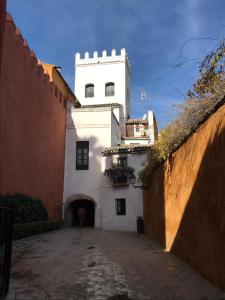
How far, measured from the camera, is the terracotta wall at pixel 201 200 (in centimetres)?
509

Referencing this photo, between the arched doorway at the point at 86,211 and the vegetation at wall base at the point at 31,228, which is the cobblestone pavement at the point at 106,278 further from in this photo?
the arched doorway at the point at 86,211

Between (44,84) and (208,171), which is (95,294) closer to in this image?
(208,171)

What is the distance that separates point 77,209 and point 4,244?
67.0 ft

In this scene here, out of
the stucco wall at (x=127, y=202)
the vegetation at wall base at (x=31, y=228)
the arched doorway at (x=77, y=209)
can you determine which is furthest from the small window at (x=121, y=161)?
the vegetation at wall base at (x=31, y=228)

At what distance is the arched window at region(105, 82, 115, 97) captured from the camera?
35312 millimetres

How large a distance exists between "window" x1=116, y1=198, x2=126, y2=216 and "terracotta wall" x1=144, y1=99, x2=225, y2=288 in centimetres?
1236

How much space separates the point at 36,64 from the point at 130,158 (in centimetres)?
818

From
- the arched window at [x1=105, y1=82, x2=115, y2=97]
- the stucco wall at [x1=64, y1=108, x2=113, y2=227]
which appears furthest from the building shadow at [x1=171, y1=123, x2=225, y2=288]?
the arched window at [x1=105, y1=82, x2=115, y2=97]

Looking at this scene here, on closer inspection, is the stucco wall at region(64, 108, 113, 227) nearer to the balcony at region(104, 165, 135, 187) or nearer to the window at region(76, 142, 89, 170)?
the window at region(76, 142, 89, 170)

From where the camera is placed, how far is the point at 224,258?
15.7 feet

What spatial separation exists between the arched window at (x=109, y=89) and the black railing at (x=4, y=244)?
31115 mm

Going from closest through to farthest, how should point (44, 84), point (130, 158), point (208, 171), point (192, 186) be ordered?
point (208, 171) → point (192, 186) → point (44, 84) → point (130, 158)

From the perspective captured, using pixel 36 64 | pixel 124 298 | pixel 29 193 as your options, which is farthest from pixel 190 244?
pixel 36 64

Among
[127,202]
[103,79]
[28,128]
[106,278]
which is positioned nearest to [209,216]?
[106,278]
